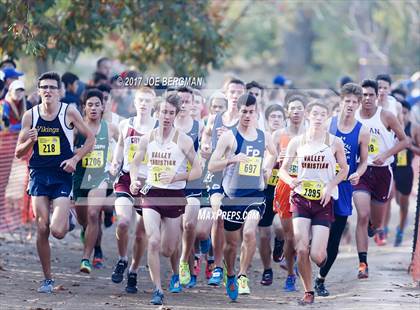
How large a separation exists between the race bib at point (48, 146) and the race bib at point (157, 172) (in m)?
1.07

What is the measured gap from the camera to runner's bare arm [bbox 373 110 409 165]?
13.4m

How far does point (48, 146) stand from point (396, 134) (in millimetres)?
4224

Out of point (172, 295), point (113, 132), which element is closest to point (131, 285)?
point (172, 295)

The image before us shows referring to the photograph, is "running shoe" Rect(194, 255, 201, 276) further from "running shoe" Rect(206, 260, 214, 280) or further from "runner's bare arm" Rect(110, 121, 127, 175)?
"runner's bare arm" Rect(110, 121, 127, 175)

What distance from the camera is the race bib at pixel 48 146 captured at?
11.8 m

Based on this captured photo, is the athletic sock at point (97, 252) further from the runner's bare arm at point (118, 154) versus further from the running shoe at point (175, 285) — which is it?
the running shoe at point (175, 285)

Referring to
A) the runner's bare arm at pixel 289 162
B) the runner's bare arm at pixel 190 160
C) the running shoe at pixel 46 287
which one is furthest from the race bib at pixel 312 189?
the running shoe at pixel 46 287

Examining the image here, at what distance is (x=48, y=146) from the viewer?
11844 millimetres

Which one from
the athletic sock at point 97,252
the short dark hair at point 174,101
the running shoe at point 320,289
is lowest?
the running shoe at point 320,289

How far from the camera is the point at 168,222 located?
11.6 meters

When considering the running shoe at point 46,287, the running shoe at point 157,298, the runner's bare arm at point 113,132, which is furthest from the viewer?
the runner's bare arm at point 113,132

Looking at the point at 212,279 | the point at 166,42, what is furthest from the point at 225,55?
the point at 212,279

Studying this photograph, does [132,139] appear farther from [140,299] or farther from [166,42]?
[166,42]

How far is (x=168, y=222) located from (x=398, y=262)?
4.45m
